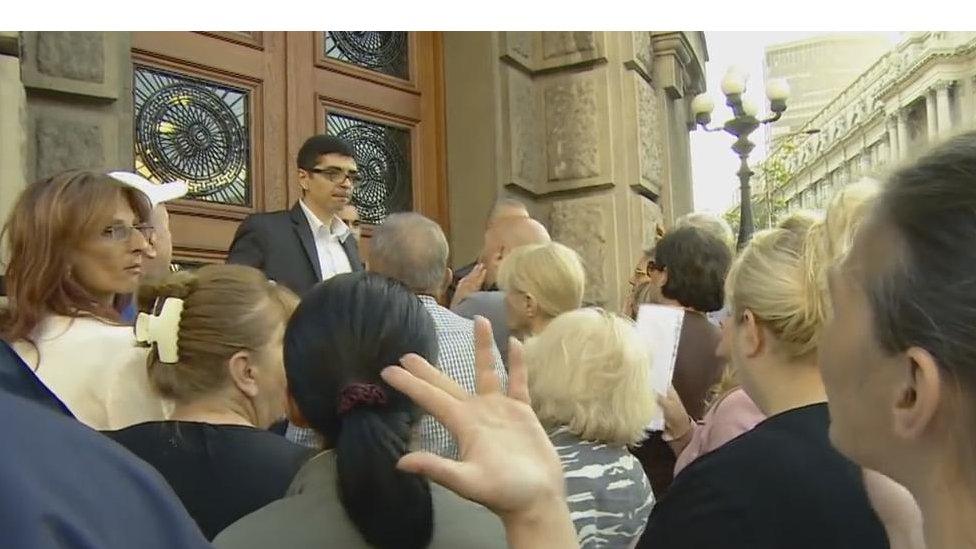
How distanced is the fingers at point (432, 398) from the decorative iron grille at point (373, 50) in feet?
15.5

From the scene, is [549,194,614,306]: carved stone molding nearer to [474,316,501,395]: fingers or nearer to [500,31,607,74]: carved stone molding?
[500,31,607,74]: carved stone molding

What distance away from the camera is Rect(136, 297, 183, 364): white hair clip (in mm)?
1997

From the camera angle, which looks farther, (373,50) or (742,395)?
(373,50)

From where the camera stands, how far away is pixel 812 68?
94.1 ft

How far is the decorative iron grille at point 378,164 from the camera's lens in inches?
226

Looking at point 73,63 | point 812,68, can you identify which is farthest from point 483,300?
point 812,68

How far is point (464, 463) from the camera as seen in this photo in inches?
43.0

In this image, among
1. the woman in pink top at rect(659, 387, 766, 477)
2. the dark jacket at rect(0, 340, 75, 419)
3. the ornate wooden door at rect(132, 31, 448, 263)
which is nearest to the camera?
the dark jacket at rect(0, 340, 75, 419)

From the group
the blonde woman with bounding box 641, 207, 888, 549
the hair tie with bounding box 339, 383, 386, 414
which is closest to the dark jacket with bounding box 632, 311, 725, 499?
the blonde woman with bounding box 641, 207, 888, 549

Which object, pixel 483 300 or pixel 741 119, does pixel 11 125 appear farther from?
pixel 741 119

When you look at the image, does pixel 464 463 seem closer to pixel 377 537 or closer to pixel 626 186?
pixel 377 537

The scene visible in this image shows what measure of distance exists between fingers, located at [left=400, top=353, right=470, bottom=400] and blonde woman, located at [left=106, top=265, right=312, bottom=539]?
0.73 meters

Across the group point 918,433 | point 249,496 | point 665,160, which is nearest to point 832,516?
point 918,433

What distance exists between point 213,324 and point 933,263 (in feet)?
4.68
